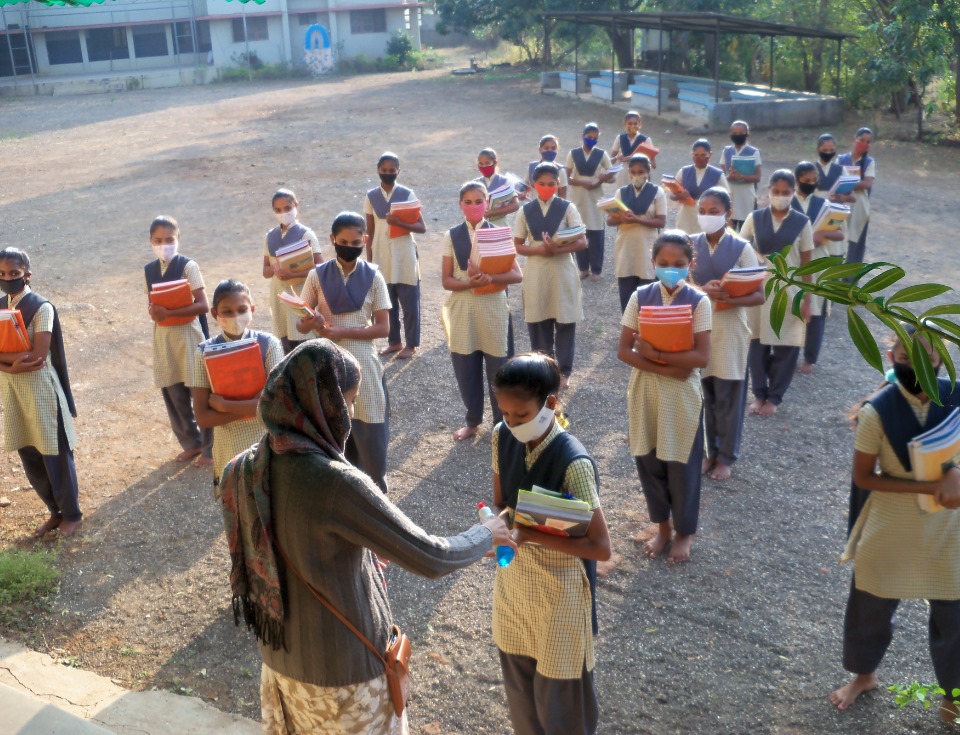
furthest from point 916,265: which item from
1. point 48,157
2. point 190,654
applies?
point 48,157

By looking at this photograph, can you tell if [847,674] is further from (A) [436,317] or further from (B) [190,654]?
(A) [436,317]

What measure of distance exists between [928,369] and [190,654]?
13.8 ft

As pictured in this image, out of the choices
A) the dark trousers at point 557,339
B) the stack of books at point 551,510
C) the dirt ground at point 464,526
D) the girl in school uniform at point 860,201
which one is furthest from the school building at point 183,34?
the stack of books at point 551,510

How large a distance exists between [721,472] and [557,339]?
2.03 m

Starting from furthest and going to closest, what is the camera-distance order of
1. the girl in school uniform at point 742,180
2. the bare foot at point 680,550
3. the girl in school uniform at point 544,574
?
the girl in school uniform at point 742,180, the bare foot at point 680,550, the girl in school uniform at point 544,574

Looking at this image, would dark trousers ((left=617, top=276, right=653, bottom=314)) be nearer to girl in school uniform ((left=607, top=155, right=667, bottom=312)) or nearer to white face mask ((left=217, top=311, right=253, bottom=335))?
girl in school uniform ((left=607, top=155, right=667, bottom=312))

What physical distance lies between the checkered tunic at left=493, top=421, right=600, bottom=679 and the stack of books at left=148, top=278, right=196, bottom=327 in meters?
3.92

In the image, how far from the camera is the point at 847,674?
4254 millimetres

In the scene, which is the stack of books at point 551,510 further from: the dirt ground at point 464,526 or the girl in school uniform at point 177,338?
the girl in school uniform at point 177,338

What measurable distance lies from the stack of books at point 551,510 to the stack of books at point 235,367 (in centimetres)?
205

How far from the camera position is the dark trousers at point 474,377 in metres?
6.96

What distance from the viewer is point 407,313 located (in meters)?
8.85

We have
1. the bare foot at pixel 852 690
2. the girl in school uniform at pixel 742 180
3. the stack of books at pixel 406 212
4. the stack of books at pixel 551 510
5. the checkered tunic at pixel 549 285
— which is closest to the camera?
the stack of books at pixel 551 510

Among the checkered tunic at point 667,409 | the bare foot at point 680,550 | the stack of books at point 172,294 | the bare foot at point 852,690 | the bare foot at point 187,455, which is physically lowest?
the bare foot at point 187,455
